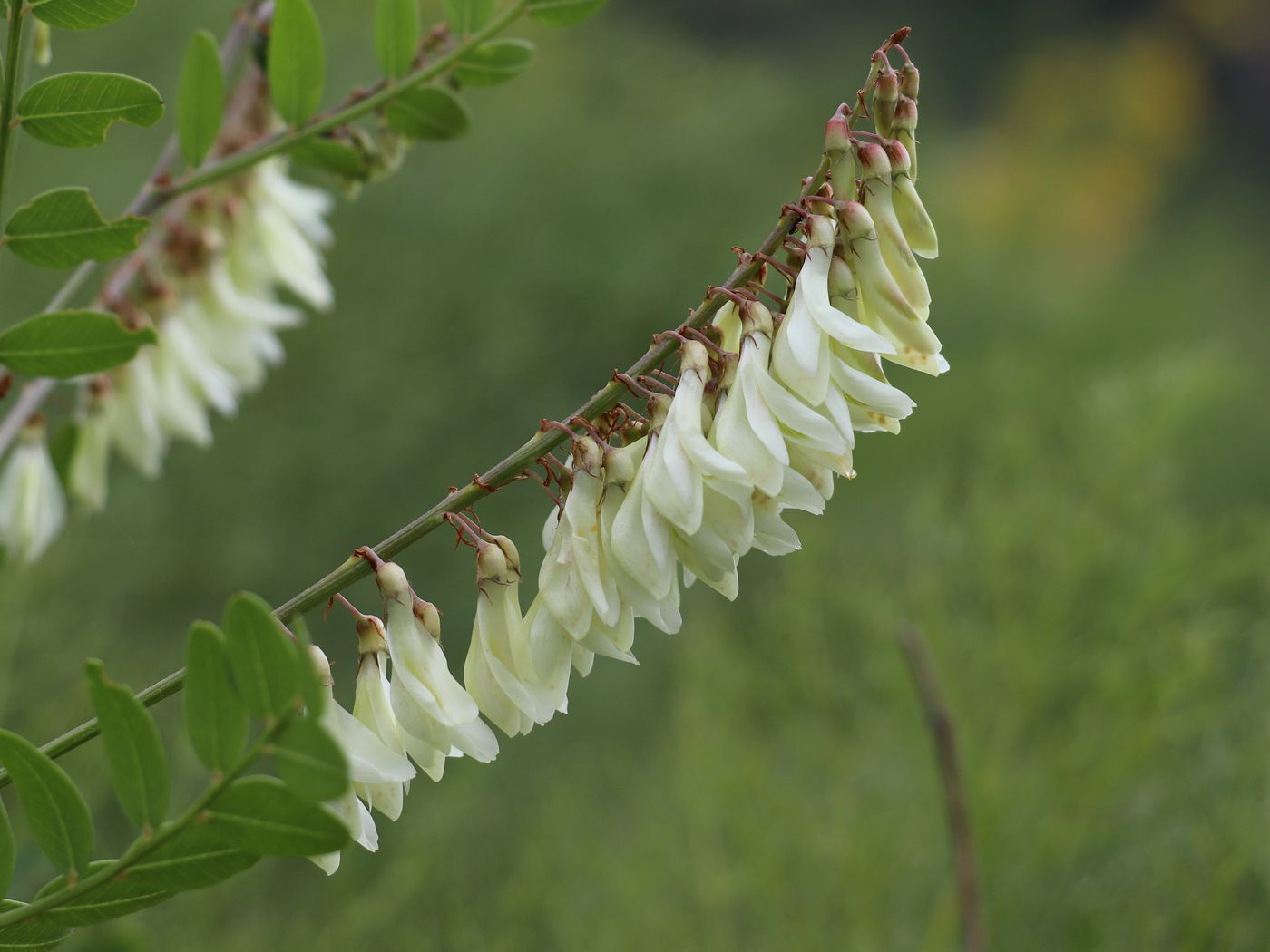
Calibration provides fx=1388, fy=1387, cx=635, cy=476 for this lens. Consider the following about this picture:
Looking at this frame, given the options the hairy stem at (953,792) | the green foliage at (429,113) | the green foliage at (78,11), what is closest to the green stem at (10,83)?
the green foliage at (78,11)

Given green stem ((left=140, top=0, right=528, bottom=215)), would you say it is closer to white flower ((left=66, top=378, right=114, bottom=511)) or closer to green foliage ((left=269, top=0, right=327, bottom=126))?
green foliage ((left=269, top=0, right=327, bottom=126))

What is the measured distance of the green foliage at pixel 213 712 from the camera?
0.76ft

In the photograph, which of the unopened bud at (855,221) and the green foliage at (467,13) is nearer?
the unopened bud at (855,221)

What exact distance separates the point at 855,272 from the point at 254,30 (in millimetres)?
244

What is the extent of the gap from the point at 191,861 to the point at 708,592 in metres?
1.35

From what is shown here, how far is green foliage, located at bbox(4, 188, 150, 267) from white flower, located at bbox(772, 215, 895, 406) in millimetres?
148

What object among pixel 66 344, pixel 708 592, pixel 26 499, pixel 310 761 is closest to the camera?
pixel 310 761

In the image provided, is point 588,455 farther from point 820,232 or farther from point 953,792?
point 953,792

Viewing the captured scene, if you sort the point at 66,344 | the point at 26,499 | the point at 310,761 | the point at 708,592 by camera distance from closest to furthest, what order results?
1. the point at 310,761
2. the point at 66,344
3. the point at 26,499
4. the point at 708,592

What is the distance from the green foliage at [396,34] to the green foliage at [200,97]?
4 cm

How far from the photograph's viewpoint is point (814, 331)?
0.28m

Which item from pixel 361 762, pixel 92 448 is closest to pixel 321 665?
pixel 361 762

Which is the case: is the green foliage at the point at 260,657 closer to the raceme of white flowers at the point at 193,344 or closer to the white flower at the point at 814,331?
the white flower at the point at 814,331

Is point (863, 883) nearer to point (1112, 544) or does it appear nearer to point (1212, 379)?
point (1112, 544)
